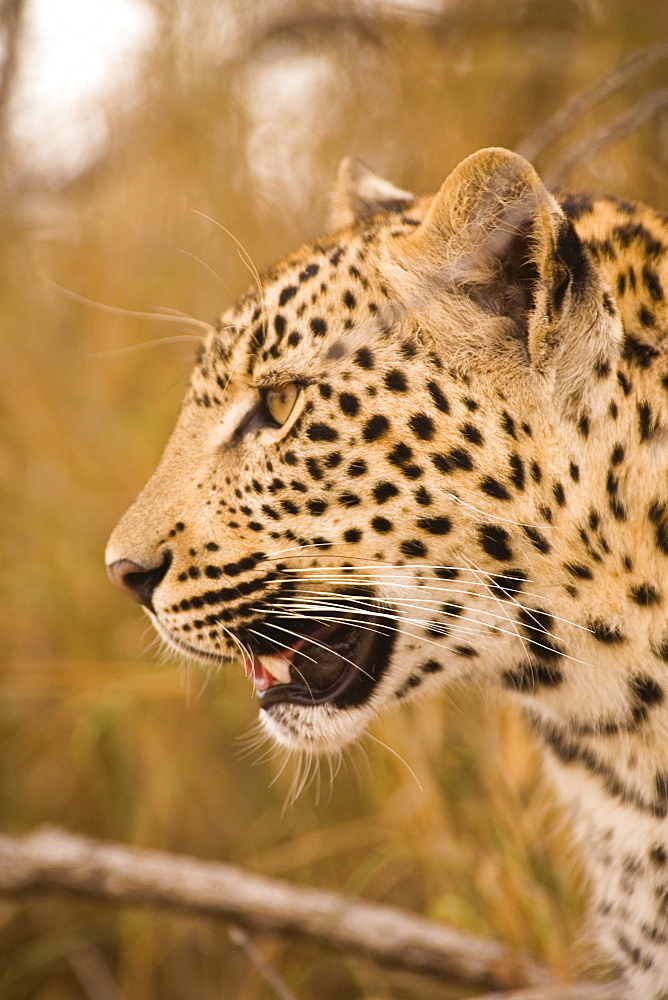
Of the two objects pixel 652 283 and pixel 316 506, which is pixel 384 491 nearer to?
pixel 316 506

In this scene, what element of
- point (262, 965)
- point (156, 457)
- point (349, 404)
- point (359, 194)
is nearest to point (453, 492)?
point (349, 404)

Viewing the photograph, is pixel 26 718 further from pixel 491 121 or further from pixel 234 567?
pixel 491 121

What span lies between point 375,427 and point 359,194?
41.7 inches

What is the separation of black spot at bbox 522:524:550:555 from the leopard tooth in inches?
28.0

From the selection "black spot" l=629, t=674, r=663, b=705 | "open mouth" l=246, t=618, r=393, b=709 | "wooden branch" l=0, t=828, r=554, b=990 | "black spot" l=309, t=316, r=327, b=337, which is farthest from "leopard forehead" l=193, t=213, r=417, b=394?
"wooden branch" l=0, t=828, r=554, b=990

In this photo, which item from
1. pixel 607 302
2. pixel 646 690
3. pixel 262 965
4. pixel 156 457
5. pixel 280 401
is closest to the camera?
pixel 607 302

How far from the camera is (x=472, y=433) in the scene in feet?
5.86

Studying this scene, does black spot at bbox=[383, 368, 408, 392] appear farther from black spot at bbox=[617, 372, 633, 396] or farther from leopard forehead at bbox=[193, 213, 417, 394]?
black spot at bbox=[617, 372, 633, 396]

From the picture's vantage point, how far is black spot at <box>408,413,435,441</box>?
5.91ft

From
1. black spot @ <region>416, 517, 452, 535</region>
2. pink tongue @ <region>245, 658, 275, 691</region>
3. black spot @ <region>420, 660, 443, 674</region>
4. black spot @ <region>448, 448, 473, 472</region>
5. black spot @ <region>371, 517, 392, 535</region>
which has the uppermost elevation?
black spot @ <region>448, 448, 473, 472</region>

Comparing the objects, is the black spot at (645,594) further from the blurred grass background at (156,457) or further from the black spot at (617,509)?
the blurred grass background at (156,457)

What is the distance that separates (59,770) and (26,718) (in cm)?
30

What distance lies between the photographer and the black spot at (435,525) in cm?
182

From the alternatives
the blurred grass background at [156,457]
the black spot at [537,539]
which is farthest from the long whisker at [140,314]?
the black spot at [537,539]
